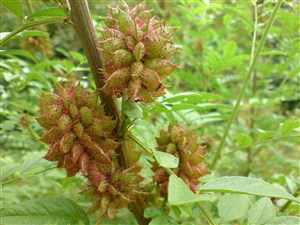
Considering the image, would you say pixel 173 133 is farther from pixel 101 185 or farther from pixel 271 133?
pixel 271 133

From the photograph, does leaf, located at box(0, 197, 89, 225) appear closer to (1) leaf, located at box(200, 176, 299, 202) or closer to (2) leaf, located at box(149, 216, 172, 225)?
(2) leaf, located at box(149, 216, 172, 225)

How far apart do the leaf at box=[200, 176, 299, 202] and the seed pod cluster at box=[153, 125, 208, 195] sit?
0.24 m

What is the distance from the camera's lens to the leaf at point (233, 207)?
3.96ft

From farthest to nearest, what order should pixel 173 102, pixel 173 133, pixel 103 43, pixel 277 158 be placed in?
pixel 277 158 < pixel 173 102 < pixel 173 133 < pixel 103 43

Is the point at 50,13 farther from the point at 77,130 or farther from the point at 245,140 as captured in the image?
the point at 245,140

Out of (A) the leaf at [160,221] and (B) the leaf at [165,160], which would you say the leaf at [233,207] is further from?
(B) the leaf at [165,160]

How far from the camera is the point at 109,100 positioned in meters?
1.15

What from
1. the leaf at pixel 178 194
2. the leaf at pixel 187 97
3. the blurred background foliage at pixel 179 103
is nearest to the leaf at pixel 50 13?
the blurred background foliage at pixel 179 103

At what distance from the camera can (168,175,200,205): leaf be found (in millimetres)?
871

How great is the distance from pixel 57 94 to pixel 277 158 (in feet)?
7.28

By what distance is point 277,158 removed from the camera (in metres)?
3.07

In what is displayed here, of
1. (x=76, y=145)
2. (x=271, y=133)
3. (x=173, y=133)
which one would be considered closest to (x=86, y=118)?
(x=76, y=145)

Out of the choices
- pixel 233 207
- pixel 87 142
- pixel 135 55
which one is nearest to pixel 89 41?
pixel 135 55

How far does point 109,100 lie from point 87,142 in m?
0.12
